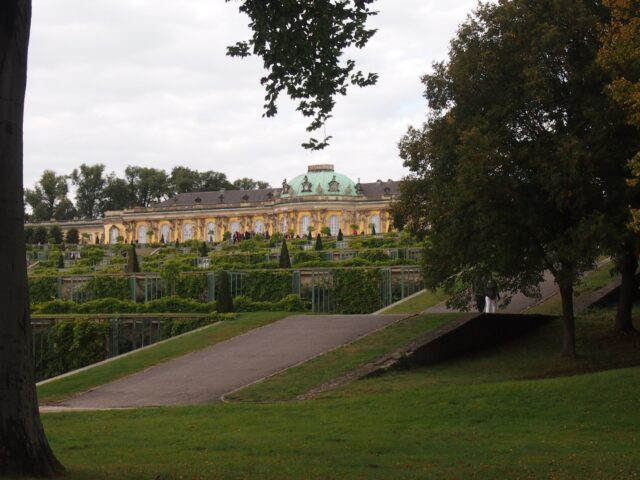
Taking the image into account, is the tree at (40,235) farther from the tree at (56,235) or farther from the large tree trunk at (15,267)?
A: the large tree trunk at (15,267)

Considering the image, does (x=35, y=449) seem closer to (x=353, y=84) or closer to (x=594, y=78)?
(x=353, y=84)

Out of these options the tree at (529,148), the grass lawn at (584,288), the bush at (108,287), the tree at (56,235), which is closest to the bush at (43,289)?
the bush at (108,287)

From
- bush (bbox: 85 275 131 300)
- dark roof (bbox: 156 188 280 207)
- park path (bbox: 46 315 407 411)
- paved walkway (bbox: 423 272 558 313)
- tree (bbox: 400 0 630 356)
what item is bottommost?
park path (bbox: 46 315 407 411)

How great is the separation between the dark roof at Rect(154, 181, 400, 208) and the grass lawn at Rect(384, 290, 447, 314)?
80221mm

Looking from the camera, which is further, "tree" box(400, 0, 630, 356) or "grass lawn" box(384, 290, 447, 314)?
"grass lawn" box(384, 290, 447, 314)

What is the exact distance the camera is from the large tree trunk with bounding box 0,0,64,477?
7.98 m

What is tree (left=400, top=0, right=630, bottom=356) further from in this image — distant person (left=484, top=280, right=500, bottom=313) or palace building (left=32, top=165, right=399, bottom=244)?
palace building (left=32, top=165, right=399, bottom=244)

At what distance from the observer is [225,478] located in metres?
8.24

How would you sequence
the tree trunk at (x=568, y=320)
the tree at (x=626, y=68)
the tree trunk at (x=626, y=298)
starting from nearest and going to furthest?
the tree at (x=626, y=68) < the tree trunk at (x=568, y=320) < the tree trunk at (x=626, y=298)

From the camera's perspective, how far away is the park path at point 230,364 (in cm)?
1569

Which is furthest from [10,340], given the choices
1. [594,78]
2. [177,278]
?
[177,278]

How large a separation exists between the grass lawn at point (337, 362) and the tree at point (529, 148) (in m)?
1.73

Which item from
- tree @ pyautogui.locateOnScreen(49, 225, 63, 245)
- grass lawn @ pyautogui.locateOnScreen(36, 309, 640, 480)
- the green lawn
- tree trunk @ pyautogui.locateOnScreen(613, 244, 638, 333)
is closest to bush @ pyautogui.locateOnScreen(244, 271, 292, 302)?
tree trunk @ pyautogui.locateOnScreen(613, 244, 638, 333)

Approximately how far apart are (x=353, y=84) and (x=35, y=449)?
5607mm
